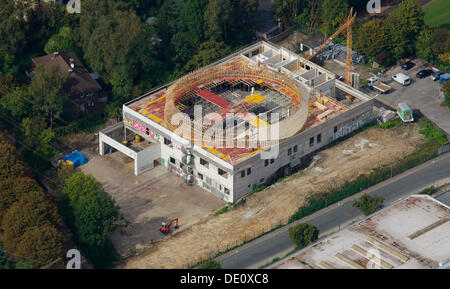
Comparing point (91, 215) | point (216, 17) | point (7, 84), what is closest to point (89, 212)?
point (91, 215)

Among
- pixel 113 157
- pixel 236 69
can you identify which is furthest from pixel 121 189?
pixel 236 69

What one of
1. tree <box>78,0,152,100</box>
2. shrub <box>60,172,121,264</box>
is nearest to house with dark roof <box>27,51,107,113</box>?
tree <box>78,0,152,100</box>

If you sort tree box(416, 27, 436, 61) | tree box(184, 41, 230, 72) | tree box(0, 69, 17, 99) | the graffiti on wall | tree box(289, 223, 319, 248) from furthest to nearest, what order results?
1. tree box(416, 27, 436, 61)
2. tree box(184, 41, 230, 72)
3. tree box(0, 69, 17, 99)
4. the graffiti on wall
5. tree box(289, 223, 319, 248)

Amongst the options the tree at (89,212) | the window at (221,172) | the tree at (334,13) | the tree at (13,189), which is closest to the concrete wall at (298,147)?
the window at (221,172)

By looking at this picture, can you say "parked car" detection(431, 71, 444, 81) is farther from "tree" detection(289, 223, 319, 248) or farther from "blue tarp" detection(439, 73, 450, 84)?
"tree" detection(289, 223, 319, 248)

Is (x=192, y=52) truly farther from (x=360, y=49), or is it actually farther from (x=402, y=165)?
(x=402, y=165)

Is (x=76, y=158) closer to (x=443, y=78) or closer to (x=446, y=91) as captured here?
(x=446, y=91)
